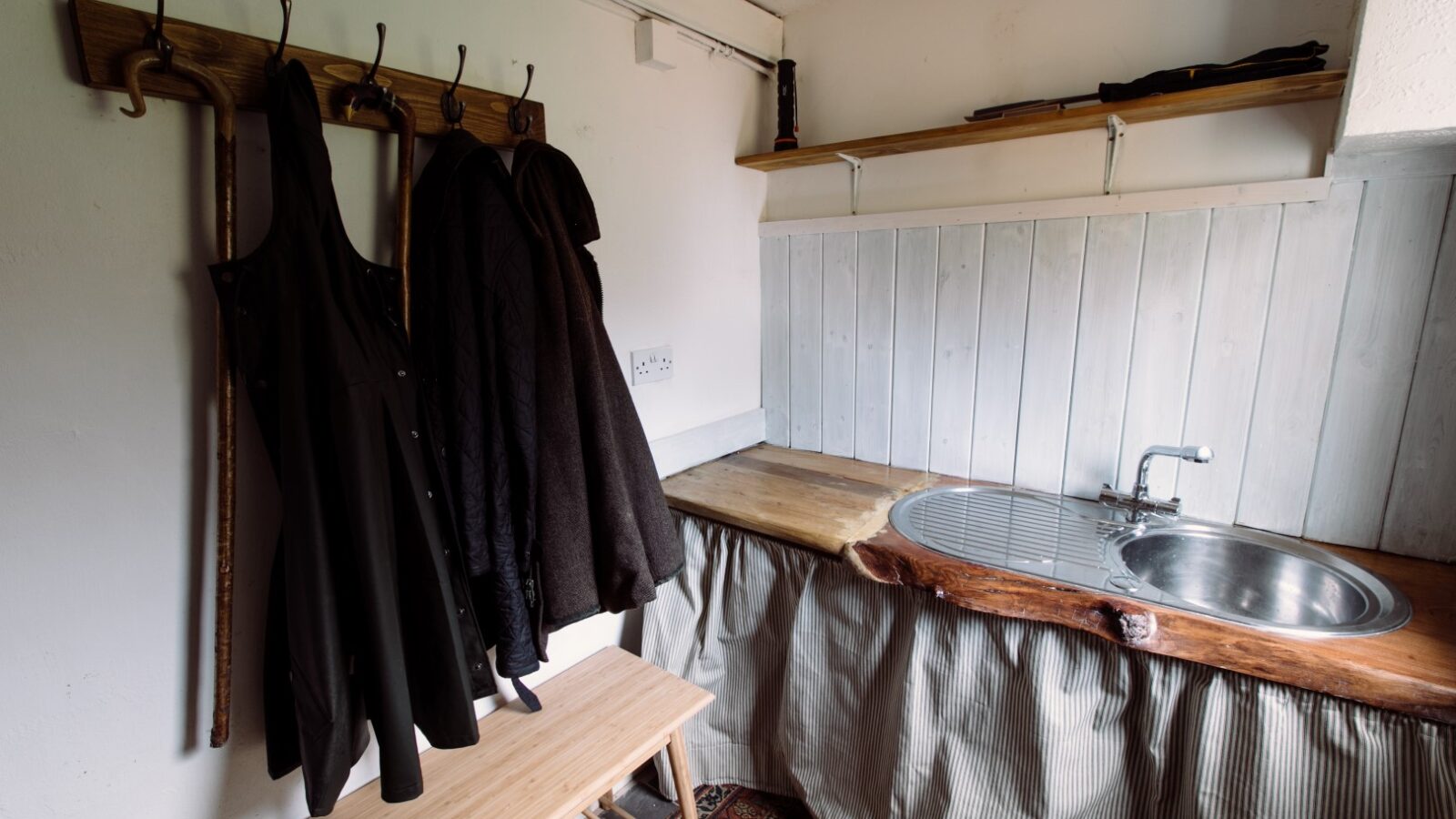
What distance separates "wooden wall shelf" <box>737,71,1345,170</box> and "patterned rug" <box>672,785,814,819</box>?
159cm

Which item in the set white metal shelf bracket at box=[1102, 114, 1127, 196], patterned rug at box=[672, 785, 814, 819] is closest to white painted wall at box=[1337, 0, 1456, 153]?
white metal shelf bracket at box=[1102, 114, 1127, 196]

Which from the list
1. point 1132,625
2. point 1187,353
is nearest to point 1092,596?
point 1132,625

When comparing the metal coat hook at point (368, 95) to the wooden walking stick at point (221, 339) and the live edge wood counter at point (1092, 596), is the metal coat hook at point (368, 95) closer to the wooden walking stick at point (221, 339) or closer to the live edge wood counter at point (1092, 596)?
the wooden walking stick at point (221, 339)

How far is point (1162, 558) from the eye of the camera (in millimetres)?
1373

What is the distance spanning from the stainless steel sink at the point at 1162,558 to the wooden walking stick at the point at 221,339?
3.86 ft

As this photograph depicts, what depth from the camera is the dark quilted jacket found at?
1.09 meters

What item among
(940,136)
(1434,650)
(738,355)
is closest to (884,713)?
(1434,650)

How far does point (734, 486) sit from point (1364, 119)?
130cm

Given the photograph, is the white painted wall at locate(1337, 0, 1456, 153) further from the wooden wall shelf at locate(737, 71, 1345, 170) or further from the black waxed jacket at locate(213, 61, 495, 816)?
the black waxed jacket at locate(213, 61, 495, 816)

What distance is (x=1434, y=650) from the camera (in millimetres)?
936

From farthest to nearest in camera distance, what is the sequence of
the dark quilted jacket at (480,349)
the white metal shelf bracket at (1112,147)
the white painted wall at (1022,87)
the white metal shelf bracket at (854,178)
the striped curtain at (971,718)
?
the white metal shelf bracket at (854,178)
the white metal shelf bracket at (1112,147)
the white painted wall at (1022,87)
the dark quilted jacket at (480,349)
the striped curtain at (971,718)

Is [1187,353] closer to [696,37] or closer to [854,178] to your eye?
[854,178]

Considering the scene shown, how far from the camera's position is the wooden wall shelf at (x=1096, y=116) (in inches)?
45.0

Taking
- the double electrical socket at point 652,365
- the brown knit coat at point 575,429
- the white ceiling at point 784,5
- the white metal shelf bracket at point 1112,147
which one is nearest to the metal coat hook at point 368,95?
the brown knit coat at point 575,429
